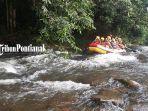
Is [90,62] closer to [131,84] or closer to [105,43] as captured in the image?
[105,43]

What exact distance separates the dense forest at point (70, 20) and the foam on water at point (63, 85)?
270 cm

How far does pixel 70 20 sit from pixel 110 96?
5.14 metres

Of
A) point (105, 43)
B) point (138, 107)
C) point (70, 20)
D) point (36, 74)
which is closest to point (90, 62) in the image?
point (70, 20)

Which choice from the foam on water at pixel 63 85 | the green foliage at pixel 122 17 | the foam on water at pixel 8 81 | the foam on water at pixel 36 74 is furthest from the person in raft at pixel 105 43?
the foam on water at pixel 8 81

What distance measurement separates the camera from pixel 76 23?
12633 millimetres

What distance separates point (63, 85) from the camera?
9039 millimetres

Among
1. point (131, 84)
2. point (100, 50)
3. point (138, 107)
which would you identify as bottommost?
point (138, 107)

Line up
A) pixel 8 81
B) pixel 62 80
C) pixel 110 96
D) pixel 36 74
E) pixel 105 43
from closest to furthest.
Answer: pixel 110 96
pixel 8 81
pixel 62 80
pixel 36 74
pixel 105 43

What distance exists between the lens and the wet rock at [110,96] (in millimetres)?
7466

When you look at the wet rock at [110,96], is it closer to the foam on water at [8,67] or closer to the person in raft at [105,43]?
the foam on water at [8,67]

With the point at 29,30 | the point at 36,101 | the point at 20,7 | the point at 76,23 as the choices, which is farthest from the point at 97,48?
the point at 36,101

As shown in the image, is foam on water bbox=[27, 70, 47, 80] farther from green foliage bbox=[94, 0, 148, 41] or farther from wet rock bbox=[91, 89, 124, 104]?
green foliage bbox=[94, 0, 148, 41]

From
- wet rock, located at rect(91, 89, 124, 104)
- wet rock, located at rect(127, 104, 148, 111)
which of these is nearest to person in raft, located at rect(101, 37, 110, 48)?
wet rock, located at rect(91, 89, 124, 104)

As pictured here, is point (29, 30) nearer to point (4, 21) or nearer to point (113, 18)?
point (4, 21)
